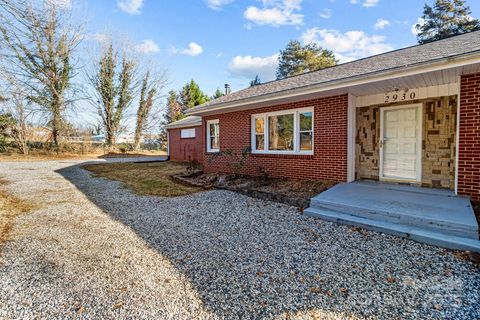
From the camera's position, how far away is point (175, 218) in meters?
4.93

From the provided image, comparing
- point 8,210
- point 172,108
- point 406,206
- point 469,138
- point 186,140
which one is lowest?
point 8,210

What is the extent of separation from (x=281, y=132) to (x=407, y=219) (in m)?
4.56

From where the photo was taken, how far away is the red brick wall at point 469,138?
4.75 m

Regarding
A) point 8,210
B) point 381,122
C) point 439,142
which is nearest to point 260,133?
point 381,122

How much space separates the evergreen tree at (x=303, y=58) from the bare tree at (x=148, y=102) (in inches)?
638

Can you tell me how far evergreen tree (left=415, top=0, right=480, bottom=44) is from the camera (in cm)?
2083

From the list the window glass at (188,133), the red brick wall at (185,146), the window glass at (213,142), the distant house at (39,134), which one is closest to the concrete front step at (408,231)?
the window glass at (213,142)

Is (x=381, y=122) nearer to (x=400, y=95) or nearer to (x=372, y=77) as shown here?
(x=400, y=95)

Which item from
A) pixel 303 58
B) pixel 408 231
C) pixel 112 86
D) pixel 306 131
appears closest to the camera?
pixel 408 231

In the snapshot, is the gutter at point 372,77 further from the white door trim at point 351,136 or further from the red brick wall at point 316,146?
the white door trim at point 351,136

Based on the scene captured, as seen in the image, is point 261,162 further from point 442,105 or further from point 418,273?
point 418,273

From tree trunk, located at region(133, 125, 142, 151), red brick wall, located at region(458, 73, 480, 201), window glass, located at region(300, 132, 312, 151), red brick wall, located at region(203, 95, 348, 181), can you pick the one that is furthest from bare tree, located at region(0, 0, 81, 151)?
red brick wall, located at region(458, 73, 480, 201)

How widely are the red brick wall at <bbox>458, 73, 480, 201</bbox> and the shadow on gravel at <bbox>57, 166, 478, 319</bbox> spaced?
8.44 ft

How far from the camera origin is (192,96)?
3158cm
